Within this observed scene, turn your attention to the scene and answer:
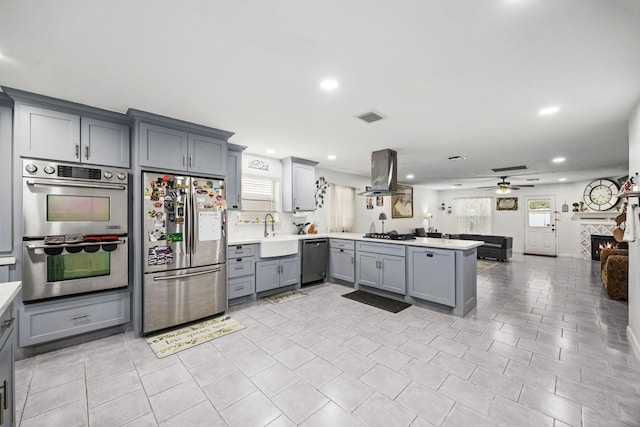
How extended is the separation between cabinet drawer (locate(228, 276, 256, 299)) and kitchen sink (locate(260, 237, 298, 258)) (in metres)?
0.41

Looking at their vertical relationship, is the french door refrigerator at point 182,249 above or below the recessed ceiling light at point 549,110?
below

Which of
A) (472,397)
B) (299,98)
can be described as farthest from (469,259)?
(299,98)

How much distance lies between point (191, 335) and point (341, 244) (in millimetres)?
2856

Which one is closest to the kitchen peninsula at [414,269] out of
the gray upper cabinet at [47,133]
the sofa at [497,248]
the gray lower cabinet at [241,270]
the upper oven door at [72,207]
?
the gray lower cabinet at [241,270]

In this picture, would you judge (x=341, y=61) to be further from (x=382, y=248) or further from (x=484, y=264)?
(x=484, y=264)

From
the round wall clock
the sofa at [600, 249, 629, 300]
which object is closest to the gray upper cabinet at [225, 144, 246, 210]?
the sofa at [600, 249, 629, 300]

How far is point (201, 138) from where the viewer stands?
340cm

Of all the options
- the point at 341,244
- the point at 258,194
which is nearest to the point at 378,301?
the point at 341,244

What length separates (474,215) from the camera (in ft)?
33.6

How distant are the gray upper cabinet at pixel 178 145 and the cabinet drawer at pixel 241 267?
1262 millimetres

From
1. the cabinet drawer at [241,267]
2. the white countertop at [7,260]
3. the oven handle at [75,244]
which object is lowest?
the cabinet drawer at [241,267]

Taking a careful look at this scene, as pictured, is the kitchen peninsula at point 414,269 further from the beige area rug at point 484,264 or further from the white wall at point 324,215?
→ the beige area rug at point 484,264

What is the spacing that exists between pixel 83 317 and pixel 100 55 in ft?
8.30

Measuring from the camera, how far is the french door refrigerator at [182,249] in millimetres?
2961
